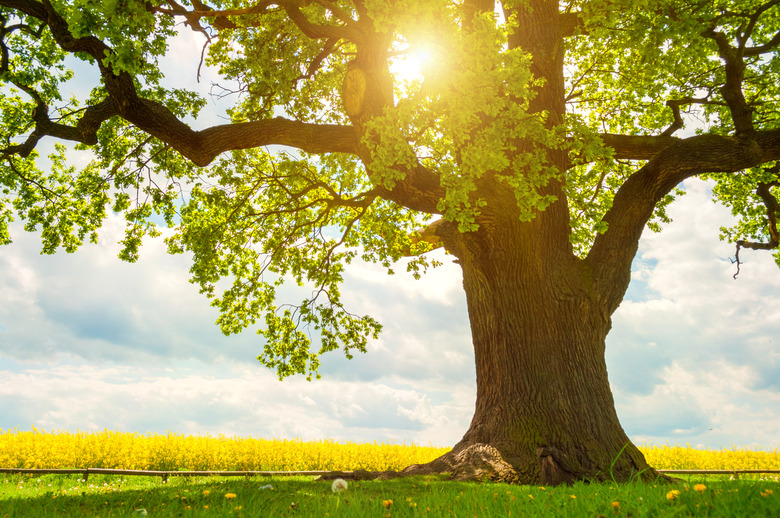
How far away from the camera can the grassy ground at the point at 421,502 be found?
377cm

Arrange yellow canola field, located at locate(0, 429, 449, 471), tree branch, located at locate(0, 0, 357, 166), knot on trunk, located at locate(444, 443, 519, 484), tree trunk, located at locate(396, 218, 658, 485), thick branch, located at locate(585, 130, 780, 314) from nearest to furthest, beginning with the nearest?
knot on trunk, located at locate(444, 443, 519, 484), tree trunk, located at locate(396, 218, 658, 485), tree branch, located at locate(0, 0, 357, 166), thick branch, located at locate(585, 130, 780, 314), yellow canola field, located at locate(0, 429, 449, 471)

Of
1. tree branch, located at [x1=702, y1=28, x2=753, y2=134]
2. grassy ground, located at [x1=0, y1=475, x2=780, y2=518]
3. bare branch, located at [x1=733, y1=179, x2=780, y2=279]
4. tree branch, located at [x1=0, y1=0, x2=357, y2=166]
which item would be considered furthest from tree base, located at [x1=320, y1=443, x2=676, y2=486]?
bare branch, located at [x1=733, y1=179, x2=780, y2=279]

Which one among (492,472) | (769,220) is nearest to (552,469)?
(492,472)

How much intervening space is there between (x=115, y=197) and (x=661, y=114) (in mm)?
15272

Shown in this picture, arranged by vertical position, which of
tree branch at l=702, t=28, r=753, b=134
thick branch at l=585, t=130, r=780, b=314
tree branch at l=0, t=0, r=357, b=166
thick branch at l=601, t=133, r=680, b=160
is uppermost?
tree branch at l=702, t=28, r=753, b=134

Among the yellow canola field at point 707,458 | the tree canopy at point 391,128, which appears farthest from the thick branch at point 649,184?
the yellow canola field at point 707,458

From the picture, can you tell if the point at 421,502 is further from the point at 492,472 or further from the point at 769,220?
the point at 769,220

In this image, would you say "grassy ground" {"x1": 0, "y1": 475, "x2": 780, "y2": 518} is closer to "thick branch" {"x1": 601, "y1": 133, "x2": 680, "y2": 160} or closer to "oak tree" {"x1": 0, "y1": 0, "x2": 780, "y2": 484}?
"oak tree" {"x1": 0, "y1": 0, "x2": 780, "y2": 484}

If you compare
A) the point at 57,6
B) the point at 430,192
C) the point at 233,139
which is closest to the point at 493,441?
the point at 430,192

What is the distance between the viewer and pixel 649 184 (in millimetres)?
10445

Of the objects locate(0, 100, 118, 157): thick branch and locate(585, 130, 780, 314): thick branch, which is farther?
locate(0, 100, 118, 157): thick branch

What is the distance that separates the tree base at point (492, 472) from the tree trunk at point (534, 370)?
18 millimetres

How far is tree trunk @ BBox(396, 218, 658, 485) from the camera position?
8.46 meters

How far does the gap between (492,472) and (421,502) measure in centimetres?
386
